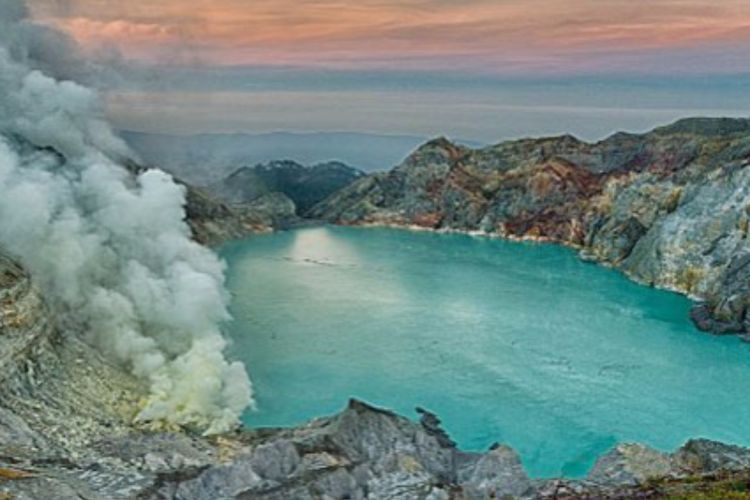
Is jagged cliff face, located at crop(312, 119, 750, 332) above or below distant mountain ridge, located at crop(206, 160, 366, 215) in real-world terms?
above

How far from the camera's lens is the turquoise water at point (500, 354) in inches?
1308

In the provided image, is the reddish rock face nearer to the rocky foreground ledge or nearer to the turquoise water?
the turquoise water

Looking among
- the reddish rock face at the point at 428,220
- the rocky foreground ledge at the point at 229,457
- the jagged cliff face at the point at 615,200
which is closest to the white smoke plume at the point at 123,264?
the rocky foreground ledge at the point at 229,457

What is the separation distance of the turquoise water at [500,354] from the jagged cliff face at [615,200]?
3.61m

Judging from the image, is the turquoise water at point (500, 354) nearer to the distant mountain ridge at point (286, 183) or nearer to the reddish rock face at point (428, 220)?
the reddish rock face at point (428, 220)

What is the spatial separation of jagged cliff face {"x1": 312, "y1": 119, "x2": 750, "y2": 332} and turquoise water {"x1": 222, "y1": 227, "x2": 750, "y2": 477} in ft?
11.8

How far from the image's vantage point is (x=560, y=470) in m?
29.0

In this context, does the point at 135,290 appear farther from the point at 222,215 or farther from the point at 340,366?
the point at 222,215

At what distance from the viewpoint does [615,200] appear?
81250 millimetres

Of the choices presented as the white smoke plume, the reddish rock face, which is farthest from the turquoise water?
the reddish rock face

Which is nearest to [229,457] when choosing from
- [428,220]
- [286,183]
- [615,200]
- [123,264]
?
[123,264]

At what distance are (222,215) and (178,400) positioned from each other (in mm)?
65657

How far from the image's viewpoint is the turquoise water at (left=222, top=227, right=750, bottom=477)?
109 feet

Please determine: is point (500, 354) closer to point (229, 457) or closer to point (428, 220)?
point (229, 457)
